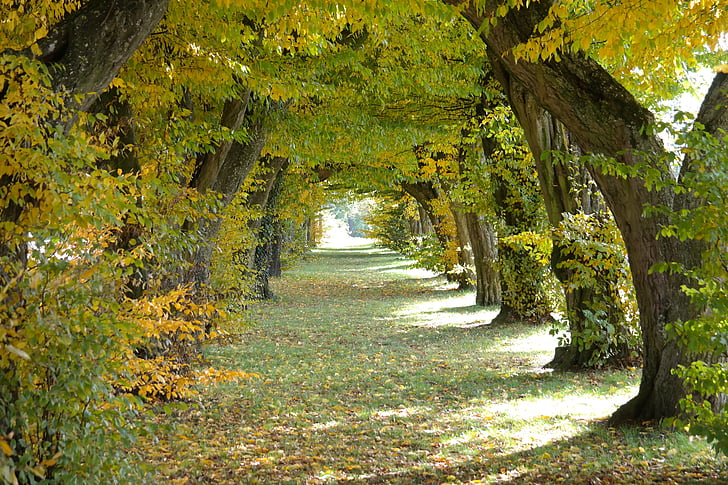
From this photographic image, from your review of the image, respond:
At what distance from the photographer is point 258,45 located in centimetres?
837

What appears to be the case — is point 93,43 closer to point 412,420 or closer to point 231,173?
point 412,420

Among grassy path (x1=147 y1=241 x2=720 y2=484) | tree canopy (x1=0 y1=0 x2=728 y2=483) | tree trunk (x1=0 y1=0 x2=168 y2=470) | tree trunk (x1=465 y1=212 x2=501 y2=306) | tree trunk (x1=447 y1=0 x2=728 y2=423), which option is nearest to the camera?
tree canopy (x1=0 y1=0 x2=728 y2=483)

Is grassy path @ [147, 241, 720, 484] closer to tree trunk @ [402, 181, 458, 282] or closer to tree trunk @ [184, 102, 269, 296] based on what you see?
tree trunk @ [184, 102, 269, 296]

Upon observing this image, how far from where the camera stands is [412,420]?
21.2 ft

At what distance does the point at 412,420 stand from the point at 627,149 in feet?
11.2

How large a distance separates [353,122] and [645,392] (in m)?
8.31

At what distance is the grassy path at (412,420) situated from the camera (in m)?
4.75

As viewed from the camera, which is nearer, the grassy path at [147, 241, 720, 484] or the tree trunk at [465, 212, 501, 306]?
the grassy path at [147, 241, 720, 484]

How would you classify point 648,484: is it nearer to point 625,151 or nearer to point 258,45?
point 625,151

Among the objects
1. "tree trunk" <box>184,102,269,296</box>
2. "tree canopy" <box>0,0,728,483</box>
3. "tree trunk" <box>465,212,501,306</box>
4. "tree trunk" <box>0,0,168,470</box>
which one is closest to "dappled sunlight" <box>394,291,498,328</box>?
"tree trunk" <box>465,212,501,306</box>

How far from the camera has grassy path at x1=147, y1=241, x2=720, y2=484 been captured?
4.75 meters

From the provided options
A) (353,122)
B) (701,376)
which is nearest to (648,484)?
(701,376)

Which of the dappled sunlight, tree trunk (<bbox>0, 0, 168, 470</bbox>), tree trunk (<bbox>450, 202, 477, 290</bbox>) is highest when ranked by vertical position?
tree trunk (<bbox>0, 0, 168, 470</bbox>)

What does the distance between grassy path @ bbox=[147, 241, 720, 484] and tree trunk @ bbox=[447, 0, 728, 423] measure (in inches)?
27.0
